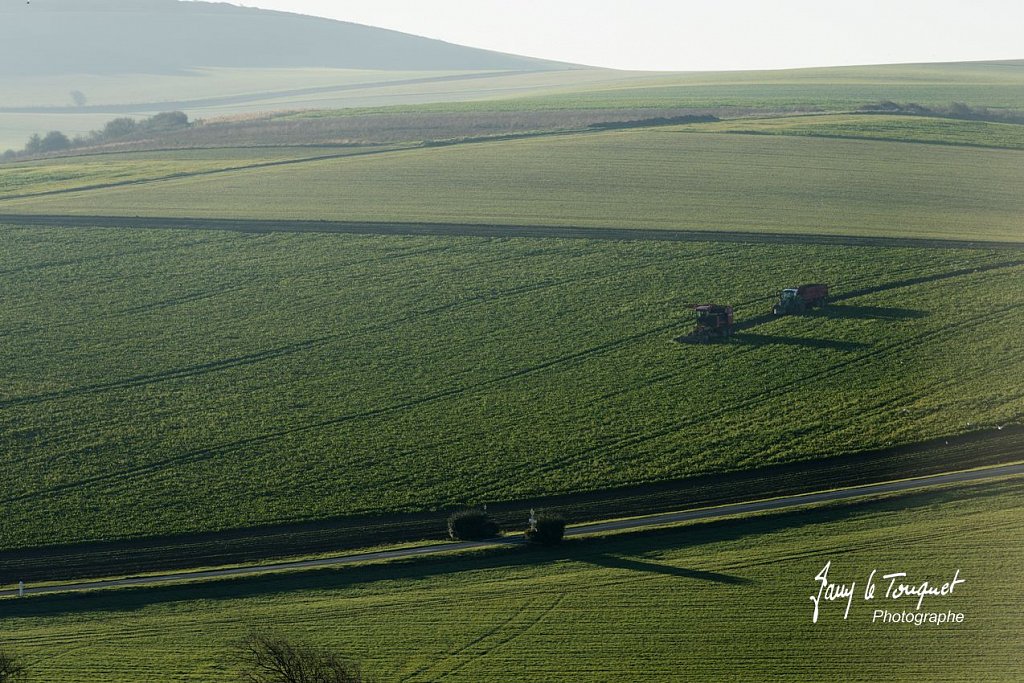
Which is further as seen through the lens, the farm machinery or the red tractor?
the farm machinery

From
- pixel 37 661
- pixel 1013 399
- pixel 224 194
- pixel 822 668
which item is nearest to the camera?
pixel 822 668

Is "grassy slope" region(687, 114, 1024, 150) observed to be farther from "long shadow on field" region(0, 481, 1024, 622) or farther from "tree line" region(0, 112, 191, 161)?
"tree line" region(0, 112, 191, 161)

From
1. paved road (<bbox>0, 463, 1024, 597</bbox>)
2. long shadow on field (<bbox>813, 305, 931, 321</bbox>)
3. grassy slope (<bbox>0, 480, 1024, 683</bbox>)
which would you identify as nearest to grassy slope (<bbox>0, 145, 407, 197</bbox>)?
long shadow on field (<bbox>813, 305, 931, 321</bbox>)

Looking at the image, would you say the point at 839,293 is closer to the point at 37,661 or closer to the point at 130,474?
the point at 130,474

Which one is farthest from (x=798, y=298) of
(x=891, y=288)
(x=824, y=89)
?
(x=824, y=89)

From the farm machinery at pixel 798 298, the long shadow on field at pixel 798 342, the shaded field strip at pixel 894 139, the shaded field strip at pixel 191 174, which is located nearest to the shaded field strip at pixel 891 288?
the farm machinery at pixel 798 298

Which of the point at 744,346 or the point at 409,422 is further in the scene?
the point at 744,346

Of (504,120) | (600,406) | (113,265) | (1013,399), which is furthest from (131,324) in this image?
(504,120)
